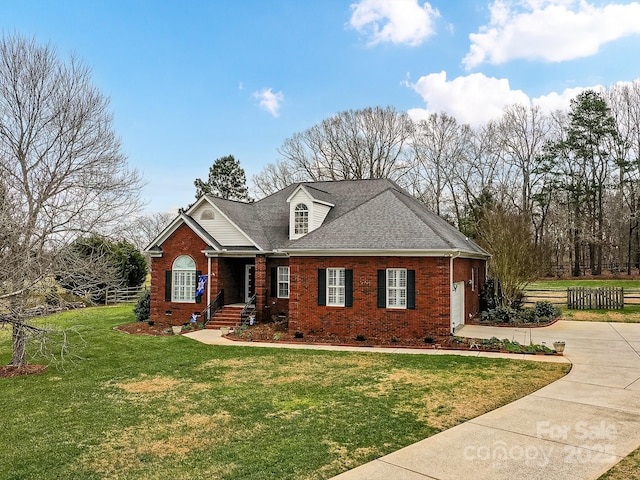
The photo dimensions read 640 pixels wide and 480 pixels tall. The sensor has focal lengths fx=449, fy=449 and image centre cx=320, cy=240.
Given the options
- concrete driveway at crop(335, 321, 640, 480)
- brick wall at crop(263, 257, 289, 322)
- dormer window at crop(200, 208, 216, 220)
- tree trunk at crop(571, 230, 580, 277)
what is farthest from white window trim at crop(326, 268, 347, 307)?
tree trunk at crop(571, 230, 580, 277)

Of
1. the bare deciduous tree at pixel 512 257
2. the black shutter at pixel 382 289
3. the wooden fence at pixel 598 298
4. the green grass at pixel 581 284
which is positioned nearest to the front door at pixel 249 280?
the black shutter at pixel 382 289

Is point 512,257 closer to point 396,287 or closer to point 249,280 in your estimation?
point 396,287

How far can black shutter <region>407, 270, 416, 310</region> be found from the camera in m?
15.4

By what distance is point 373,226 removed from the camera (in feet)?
56.4

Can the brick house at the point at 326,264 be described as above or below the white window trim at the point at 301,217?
below

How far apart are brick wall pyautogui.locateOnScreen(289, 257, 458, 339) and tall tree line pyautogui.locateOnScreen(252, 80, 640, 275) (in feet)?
90.6

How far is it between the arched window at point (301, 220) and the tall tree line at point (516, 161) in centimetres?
2360

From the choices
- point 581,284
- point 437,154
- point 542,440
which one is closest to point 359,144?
point 437,154

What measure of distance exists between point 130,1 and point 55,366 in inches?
448

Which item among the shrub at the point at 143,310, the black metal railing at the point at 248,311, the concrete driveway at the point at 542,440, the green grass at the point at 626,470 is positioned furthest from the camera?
the shrub at the point at 143,310

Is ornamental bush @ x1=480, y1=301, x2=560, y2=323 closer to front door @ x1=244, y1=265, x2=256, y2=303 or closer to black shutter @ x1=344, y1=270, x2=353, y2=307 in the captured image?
black shutter @ x1=344, y1=270, x2=353, y2=307

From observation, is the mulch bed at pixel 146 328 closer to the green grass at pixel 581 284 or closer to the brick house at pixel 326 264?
the brick house at pixel 326 264

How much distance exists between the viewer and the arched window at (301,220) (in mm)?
20141

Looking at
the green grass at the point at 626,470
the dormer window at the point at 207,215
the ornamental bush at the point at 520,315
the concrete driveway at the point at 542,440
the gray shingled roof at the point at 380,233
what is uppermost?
the dormer window at the point at 207,215
